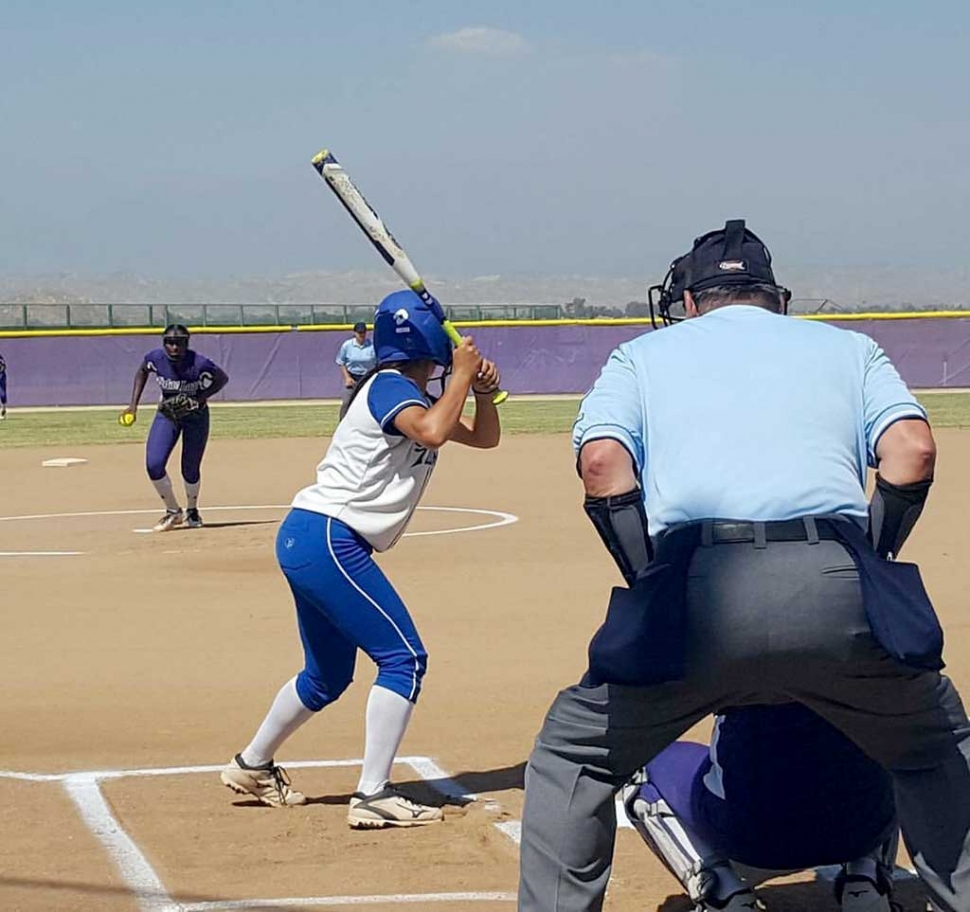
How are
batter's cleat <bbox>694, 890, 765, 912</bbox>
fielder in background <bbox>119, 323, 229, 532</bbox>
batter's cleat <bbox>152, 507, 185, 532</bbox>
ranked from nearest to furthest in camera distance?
batter's cleat <bbox>694, 890, 765, 912</bbox>
batter's cleat <bbox>152, 507, 185, 532</bbox>
fielder in background <bbox>119, 323, 229, 532</bbox>

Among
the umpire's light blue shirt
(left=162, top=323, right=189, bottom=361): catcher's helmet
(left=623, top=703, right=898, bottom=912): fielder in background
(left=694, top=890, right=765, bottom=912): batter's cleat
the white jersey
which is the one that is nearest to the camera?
the umpire's light blue shirt

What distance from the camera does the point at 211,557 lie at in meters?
13.4

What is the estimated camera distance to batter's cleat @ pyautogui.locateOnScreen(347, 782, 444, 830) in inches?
236

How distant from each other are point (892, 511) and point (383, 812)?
2.72m

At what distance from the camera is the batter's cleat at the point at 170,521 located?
15211mm

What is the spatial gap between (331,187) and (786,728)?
312cm

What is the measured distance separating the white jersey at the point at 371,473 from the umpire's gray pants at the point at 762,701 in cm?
227

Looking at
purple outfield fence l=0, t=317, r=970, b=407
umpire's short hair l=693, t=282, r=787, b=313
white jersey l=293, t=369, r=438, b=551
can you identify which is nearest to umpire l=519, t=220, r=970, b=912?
umpire's short hair l=693, t=282, r=787, b=313

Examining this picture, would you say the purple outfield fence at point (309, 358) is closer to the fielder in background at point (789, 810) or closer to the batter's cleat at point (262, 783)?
the batter's cleat at point (262, 783)

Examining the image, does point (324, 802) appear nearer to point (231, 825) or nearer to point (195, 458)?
point (231, 825)

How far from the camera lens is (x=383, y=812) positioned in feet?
19.7

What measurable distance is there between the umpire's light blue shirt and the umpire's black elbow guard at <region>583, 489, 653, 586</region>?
0.05 m

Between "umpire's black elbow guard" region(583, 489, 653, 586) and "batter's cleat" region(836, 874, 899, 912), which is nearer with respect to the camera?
"umpire's black elbow guard" region(583, 489, 653, 586)

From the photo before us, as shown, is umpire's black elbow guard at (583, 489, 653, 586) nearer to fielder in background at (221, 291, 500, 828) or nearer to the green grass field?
fielder in background at (221, 291, 500, 828)
